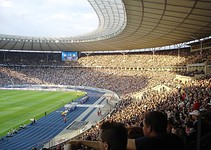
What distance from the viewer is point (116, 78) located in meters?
62.8

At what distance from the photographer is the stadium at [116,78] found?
1923 cm

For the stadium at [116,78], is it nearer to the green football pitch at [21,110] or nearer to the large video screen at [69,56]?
the green football pitch at [21,110]

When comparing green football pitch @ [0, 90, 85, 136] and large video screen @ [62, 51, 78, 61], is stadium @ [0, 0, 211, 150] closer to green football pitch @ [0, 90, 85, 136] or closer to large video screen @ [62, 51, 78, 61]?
green football pitch @ [0, 90, 85, 136]

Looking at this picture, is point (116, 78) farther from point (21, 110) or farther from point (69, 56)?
point (21, 110)

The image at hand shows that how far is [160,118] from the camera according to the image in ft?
10.2

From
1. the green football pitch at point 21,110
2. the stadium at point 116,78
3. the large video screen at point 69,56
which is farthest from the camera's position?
the large video screen at point 69,56

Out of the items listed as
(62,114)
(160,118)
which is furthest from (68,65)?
(160,118)

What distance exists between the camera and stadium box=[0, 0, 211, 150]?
1923 centimetres

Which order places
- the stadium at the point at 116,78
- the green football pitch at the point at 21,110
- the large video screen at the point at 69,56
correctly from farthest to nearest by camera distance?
1. the large video screen at the point at 69,56
2. the green football pitch at the point at 21,110
3. the stadium at the point at 116,78

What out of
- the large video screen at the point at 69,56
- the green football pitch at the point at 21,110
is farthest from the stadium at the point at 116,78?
the large video screen at the point at 69,56

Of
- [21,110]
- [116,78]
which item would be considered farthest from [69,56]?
[21,110]

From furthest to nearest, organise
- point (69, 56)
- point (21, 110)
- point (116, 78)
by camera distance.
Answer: point (69, 56)
point (116, 78)
point (21, 110)

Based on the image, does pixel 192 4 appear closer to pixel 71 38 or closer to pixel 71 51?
pixel 71 38

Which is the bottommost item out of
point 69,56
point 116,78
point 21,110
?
point 21,110
